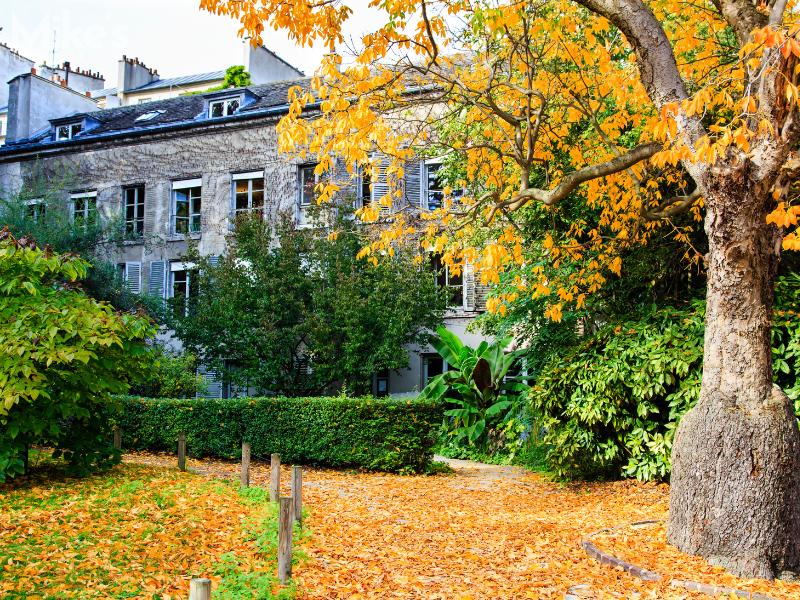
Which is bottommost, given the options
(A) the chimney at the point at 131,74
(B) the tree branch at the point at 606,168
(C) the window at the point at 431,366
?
(C) the window at the point at 431,366

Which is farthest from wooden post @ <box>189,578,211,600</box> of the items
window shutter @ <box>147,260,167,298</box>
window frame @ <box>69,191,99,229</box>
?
window frame @ <box>69,191,99,229</box>

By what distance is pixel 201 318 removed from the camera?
21.7 metres

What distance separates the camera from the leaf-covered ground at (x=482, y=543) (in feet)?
23.0

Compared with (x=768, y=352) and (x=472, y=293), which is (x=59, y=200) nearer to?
(x=472, y=293)

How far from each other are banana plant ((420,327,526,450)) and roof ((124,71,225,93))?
98.6ft

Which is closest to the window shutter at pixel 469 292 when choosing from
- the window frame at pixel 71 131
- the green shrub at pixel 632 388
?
the green shrub at pixel 632 388

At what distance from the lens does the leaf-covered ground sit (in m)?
7.02

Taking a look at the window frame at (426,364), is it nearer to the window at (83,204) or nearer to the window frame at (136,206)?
the window frame at (136,206)

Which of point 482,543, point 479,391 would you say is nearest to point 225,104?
point 479,391

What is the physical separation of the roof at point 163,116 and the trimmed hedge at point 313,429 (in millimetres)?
12438

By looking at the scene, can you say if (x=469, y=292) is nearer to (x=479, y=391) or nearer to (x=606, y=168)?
(x=479, y=391)

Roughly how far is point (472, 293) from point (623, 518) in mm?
14564

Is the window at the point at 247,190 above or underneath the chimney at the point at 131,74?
underneath

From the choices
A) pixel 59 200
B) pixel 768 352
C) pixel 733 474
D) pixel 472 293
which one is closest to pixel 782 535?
pixel 733 474
